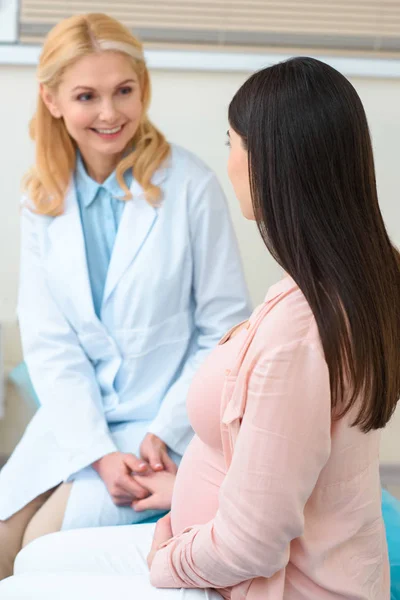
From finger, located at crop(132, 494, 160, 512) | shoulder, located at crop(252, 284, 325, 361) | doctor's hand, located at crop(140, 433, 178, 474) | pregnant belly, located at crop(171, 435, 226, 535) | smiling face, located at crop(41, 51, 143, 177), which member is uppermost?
smiling face, located at crop(41, 51, 143, 177)

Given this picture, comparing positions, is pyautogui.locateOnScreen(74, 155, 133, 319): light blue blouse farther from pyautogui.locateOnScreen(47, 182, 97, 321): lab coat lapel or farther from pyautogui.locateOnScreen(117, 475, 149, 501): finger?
pyautogui.locateOnScreen(117, 475, 149, 501): finger

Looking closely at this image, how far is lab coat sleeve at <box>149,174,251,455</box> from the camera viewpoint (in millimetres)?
1737

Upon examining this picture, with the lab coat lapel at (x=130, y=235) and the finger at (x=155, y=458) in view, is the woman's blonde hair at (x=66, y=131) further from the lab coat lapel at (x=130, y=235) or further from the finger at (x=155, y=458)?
the finger at (x=155, y=458)

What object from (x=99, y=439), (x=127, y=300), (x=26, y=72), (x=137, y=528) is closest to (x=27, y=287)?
(x=127, y=300)

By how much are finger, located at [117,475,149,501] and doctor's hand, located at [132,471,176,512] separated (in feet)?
0.04

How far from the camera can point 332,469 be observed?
3.23 ft

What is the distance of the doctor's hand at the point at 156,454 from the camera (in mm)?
1591

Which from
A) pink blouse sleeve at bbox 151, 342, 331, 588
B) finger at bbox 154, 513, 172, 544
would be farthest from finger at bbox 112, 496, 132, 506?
pink blouse sleeve at bbox 151, 342, 331, 588

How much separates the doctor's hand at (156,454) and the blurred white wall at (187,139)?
922 mm

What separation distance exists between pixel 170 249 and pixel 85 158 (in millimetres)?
301

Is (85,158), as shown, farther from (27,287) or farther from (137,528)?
(137,528)

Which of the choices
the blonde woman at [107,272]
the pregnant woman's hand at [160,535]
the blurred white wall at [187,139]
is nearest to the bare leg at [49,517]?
the blonde woman at [107,272]

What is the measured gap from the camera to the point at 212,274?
175cm

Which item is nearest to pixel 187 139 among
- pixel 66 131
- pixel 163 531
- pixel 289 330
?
pixel 66 131
